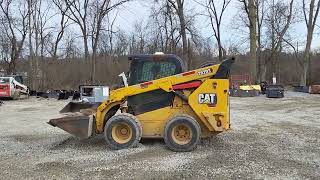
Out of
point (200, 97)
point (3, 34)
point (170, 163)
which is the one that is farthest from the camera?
point (3, 34)

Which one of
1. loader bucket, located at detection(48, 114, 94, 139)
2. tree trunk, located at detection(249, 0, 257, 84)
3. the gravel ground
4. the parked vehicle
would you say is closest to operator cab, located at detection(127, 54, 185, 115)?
the gravel ground

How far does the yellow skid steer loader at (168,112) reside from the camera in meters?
9.73

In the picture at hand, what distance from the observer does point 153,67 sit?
10.7 meters

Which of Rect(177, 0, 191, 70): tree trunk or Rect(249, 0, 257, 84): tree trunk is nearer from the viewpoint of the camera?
Rect(249, 0, 257, 84): tree trunk

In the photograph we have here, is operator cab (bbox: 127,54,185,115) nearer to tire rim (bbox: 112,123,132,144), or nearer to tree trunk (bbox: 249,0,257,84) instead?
tire rim (bbox: 112,123,132,144)

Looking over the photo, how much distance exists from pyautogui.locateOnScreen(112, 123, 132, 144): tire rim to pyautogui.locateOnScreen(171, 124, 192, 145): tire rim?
3.17ft

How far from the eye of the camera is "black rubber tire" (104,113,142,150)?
9.85 m

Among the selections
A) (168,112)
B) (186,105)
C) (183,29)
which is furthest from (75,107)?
(183,29)

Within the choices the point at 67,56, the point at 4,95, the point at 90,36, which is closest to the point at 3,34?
the point at 67,56

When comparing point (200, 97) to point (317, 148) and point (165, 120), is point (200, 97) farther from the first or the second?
point (317, 148)

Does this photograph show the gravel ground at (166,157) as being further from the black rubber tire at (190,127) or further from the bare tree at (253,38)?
the bare tree at (253,38)

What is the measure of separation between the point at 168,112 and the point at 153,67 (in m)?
1.21

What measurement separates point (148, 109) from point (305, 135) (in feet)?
14.2

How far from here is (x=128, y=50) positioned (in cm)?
5884
